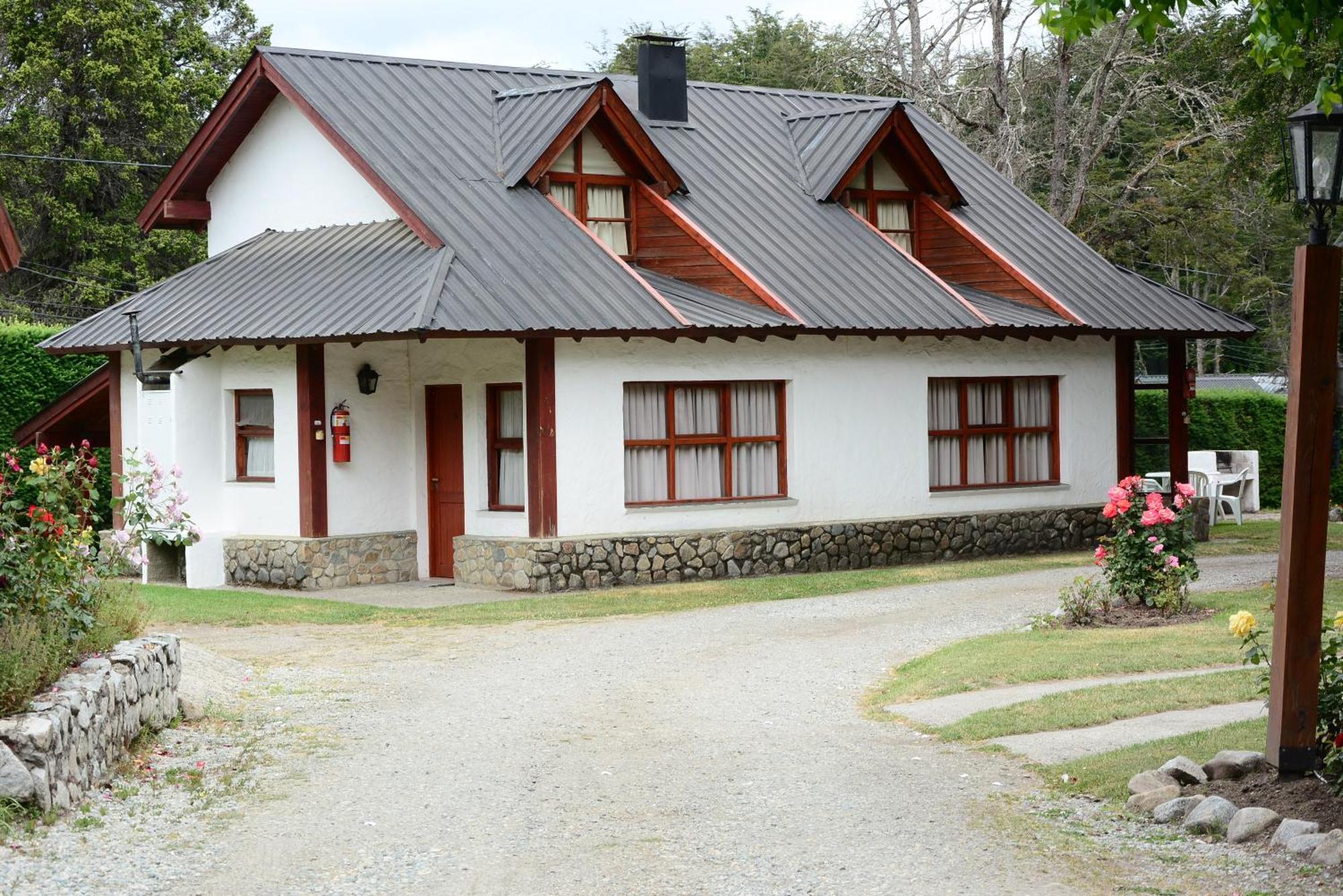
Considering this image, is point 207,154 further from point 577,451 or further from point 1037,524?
point 1037,524

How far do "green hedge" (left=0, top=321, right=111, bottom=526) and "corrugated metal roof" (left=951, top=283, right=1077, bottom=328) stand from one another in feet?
40.0

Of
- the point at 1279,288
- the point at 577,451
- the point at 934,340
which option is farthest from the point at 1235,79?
the point at 1279,288

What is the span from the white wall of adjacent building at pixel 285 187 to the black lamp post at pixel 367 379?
195 cm

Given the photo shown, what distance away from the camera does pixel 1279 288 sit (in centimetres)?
4431

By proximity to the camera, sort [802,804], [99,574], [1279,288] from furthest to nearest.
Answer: [1279,288] < [99,574] < [802,804]

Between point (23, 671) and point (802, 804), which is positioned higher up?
point (23, 671)

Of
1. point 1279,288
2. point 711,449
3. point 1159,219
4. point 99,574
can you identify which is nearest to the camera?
point 99,574

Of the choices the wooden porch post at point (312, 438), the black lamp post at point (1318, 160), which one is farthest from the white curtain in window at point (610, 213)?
the black lamp post at point (1318, 160)

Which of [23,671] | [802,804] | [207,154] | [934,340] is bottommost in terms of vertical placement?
[802,804]

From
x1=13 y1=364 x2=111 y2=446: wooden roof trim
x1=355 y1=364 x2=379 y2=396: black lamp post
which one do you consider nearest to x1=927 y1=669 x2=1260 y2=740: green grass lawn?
x1=355 y1=364 x2=379 y2=396: black lamp post

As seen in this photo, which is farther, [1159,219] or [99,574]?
[1159,219]

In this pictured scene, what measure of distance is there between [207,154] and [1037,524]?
12.2 metres

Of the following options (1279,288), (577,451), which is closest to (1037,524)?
(577,451)

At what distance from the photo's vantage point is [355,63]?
72.8ft
